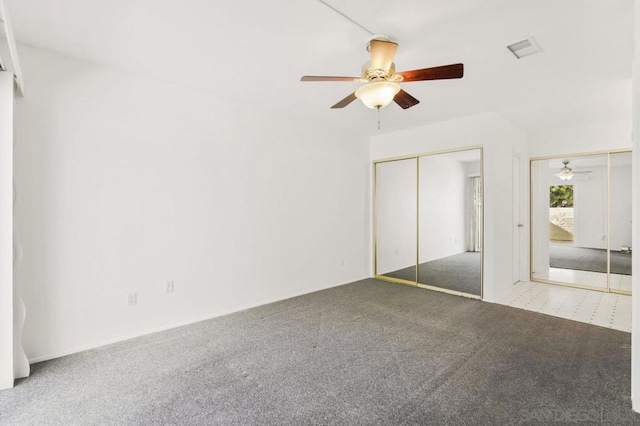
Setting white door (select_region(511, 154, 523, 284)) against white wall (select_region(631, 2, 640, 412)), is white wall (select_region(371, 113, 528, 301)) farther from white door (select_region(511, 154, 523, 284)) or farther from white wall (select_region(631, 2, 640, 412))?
white wall (select_region(631, 2, 640, 412))

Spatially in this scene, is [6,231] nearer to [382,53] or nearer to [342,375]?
[342,375]

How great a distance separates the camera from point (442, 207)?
4793 mm

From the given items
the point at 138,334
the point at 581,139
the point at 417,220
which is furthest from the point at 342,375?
the point at 581,139

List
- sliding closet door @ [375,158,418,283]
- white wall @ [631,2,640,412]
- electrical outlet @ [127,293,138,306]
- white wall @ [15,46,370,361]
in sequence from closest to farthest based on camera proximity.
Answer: white wall @ [631,2,640,412] < white wall @ [15,46,370,361] < electrical outlet @ [127,293,138,306] < sliding closet door @ [375,158,418,283]

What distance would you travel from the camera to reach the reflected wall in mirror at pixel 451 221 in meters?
4.29

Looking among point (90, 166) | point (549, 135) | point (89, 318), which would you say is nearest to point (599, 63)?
point (549, 135)

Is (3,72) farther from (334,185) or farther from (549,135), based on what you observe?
(549,135)

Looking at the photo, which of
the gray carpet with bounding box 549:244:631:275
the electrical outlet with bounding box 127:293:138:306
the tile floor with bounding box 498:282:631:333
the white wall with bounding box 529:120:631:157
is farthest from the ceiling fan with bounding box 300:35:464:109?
the gray carpet with bounding box 549:244:631:275

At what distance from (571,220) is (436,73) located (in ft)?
14.0

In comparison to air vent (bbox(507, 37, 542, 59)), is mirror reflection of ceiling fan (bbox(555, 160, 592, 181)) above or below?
below

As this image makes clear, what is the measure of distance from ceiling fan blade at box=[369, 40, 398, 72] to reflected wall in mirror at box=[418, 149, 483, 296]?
102 inches

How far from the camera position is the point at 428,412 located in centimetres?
188

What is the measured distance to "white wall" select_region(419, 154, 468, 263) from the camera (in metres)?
4.53

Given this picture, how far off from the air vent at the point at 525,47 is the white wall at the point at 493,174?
159cm
